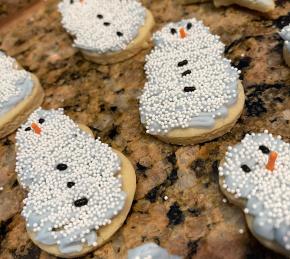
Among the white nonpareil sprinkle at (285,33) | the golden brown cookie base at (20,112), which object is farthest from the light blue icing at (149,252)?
the white nonpareil sprinkle at (285,33)

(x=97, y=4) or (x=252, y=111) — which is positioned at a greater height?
(x=97, y=4)

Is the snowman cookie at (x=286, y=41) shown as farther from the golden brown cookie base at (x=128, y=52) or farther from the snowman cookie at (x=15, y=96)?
the snowman cookie at (x=15, y=96)

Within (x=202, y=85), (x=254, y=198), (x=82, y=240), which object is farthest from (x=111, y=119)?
(x=254, y=198)

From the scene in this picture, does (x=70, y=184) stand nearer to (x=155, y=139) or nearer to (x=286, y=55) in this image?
(x=155, y=139)

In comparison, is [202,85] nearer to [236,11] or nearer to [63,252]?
[236,11]

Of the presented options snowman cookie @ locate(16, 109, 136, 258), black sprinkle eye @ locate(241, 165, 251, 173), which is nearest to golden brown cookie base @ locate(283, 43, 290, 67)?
black sprinkle eye @ locate(241, 165, 251, 173)

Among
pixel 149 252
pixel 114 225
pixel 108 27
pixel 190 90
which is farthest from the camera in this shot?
pixel 108 27

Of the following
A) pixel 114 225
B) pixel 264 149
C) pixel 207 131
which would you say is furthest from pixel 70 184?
pixel 264 149
